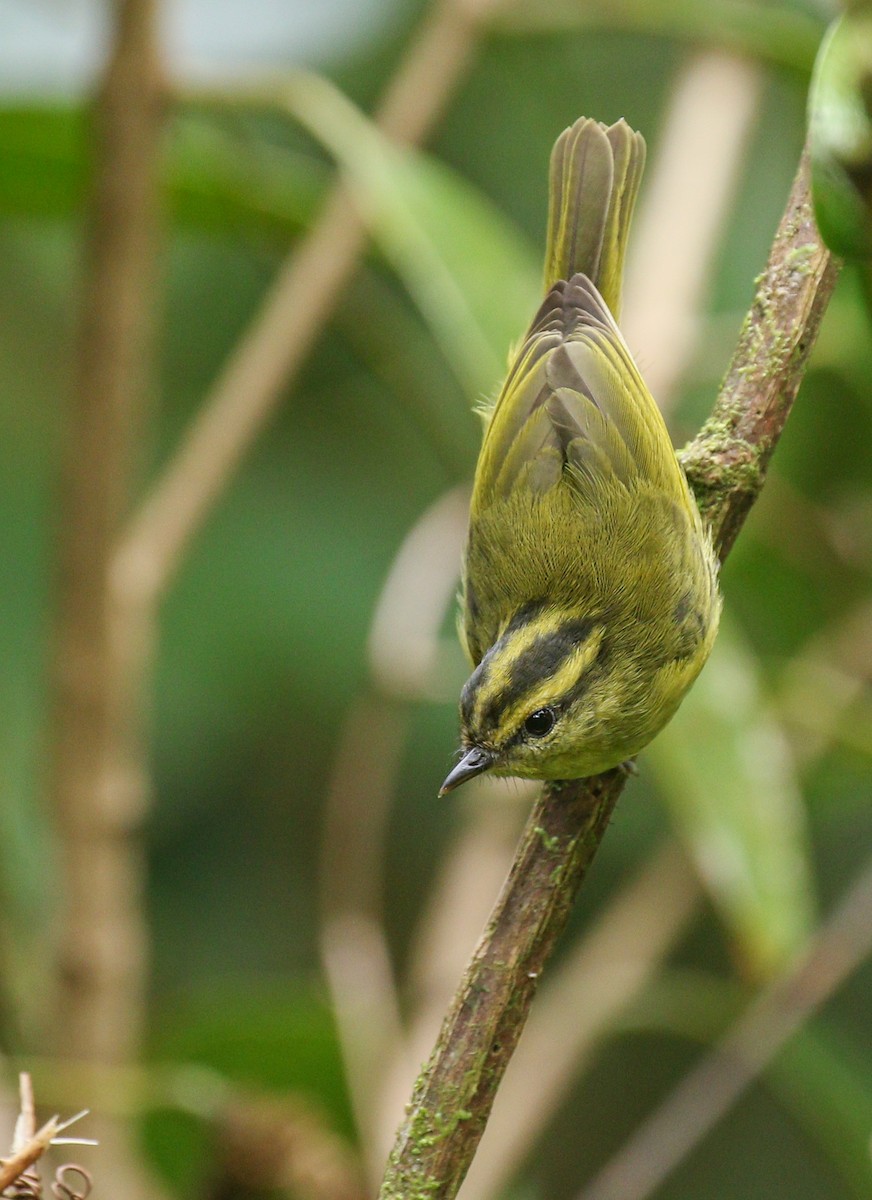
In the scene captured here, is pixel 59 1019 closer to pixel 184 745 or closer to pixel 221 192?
pixel 184 745

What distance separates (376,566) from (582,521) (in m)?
1.52

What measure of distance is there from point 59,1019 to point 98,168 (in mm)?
1484

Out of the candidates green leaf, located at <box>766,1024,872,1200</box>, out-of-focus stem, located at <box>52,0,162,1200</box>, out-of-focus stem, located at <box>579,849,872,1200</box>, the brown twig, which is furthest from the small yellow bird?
green leaf, located at <box>766,1024,872,1200</box>

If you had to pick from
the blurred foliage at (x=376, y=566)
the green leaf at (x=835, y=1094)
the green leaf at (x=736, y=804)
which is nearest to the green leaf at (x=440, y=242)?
the blurred foliage at (x=376, y=566)

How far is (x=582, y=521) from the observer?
252 centimetres

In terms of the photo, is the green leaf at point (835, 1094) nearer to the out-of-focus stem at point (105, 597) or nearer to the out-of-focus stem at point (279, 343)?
the out-of-focus stem at point (105, 597)

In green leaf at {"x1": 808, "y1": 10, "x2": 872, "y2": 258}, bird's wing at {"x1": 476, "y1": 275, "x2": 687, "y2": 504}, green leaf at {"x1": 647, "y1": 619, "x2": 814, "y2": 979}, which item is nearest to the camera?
green leaf at {"x1": 808, "y1": 10, "x2": 872, "y2": 258}

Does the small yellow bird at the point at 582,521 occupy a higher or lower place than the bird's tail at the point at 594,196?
lower

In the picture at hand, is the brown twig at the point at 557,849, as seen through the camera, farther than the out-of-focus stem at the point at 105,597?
No

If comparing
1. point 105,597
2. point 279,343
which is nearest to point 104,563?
point 105,597

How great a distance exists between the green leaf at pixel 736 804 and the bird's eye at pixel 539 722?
→ 0.52 feet

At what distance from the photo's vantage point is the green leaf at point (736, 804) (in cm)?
223

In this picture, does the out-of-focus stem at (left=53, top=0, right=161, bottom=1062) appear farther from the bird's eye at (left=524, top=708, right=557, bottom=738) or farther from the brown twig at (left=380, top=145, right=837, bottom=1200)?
the brown twig at (left=380, top=145, right=837, bottom=1200)

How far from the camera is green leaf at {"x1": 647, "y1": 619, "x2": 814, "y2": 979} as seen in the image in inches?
87.7
